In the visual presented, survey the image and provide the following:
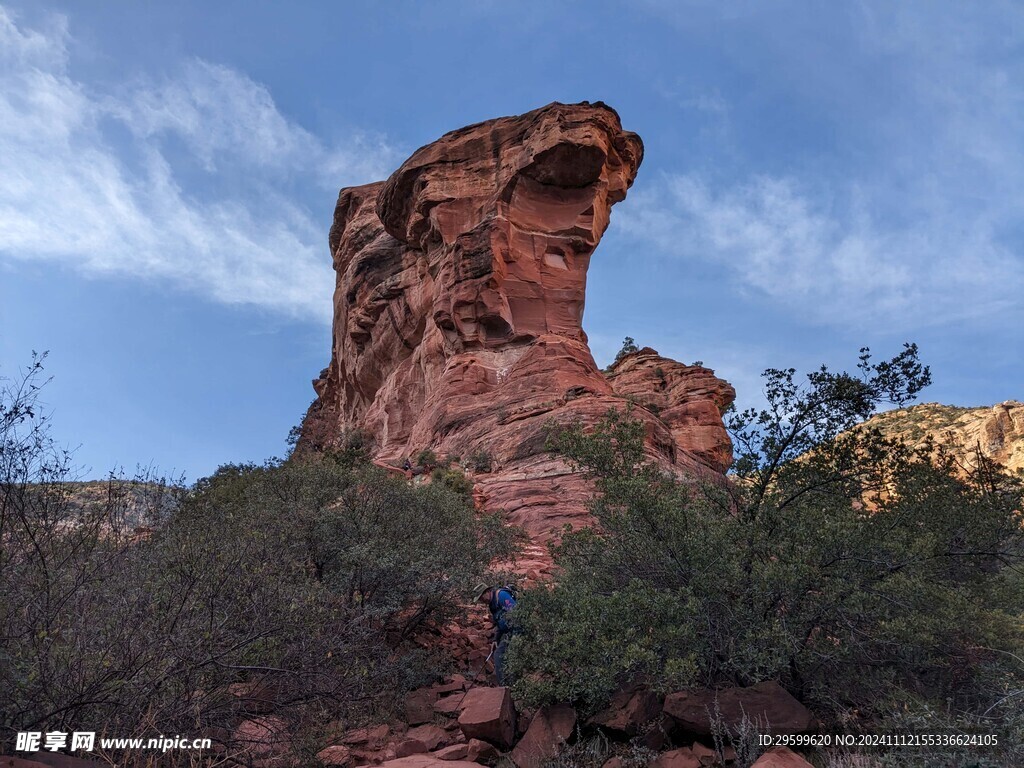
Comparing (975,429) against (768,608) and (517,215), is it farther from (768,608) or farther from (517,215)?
(768,608)

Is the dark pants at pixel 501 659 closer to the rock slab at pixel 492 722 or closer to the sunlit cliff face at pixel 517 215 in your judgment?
the rock slab at pixel 492 722

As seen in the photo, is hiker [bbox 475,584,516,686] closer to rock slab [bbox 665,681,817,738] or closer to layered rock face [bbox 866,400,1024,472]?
rock slab [bbox 665,681,817,738]

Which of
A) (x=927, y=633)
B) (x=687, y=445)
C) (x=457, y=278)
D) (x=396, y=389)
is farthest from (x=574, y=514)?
(x=687, y=445)

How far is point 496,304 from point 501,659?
2125cm

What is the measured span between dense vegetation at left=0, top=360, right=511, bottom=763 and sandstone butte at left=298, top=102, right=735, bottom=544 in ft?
31.0

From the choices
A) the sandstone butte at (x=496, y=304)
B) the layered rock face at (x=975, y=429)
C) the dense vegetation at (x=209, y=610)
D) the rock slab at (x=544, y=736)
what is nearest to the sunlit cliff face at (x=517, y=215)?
the sandstone butte at (x=496, y=304)

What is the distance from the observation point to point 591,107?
98.4 feet

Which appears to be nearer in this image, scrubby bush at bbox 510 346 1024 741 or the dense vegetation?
the dense vegetation

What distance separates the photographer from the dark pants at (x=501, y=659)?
287 inches

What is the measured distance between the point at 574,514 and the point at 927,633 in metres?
9.89

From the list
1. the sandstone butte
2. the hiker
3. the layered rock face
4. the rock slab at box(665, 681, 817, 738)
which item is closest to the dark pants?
the hiker

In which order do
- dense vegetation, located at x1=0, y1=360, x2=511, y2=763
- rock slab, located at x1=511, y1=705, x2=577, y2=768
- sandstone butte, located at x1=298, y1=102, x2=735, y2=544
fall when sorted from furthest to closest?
sandstone butte, located at x1=298, y1=102, x2=735, y2=544, rock slab, located at x1=511, y1=705, x2=577, y2=768, dense vegetation, located at x1=0, y1=360, x2=511, y2=763

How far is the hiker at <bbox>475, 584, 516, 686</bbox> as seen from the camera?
24.4ft

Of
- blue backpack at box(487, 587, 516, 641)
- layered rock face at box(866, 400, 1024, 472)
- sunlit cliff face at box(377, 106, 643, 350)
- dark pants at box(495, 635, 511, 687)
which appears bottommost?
dark pants at box(495, 635, 511, 687)
